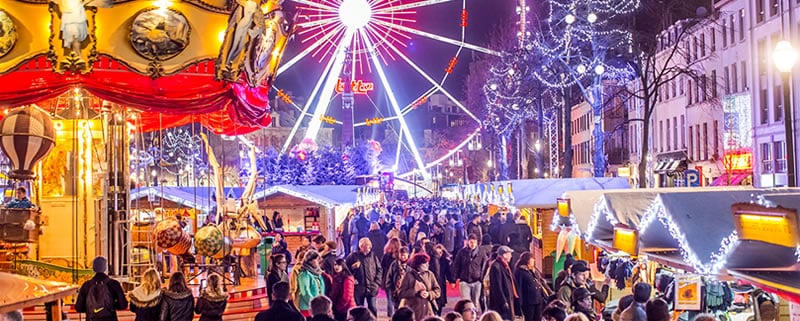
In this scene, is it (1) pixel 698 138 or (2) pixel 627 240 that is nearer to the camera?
(2) pixel 627 240

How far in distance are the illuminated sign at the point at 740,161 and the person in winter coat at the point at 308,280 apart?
31.0 m

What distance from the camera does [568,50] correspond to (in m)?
37.7

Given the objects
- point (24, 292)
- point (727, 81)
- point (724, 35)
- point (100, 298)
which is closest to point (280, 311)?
point (100, 298)

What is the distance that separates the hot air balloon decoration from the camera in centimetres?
1338

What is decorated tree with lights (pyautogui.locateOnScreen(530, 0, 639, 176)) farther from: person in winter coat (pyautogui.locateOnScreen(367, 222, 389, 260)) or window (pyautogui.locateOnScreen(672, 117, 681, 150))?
person in winter coat (pyautogui.locateOnScreen(367, 222, 389, 260))

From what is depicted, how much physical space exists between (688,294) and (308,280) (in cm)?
534

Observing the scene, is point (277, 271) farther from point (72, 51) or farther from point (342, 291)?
point (72, 51)

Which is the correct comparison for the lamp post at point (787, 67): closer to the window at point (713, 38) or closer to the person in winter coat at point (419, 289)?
the person in winter coat at point (419, 289)

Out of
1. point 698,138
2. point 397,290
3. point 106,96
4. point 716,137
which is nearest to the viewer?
point 106,96

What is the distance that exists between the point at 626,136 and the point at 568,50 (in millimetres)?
27779

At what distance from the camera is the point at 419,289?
13930 millimetres

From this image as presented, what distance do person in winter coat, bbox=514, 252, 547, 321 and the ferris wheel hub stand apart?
25989mm

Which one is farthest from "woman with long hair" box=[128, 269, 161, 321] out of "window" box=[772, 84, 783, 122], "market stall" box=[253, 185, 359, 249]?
"window" box=[772, 84, 783, 122]

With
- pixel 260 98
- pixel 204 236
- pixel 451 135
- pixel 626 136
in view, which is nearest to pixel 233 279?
pixel 204 236
